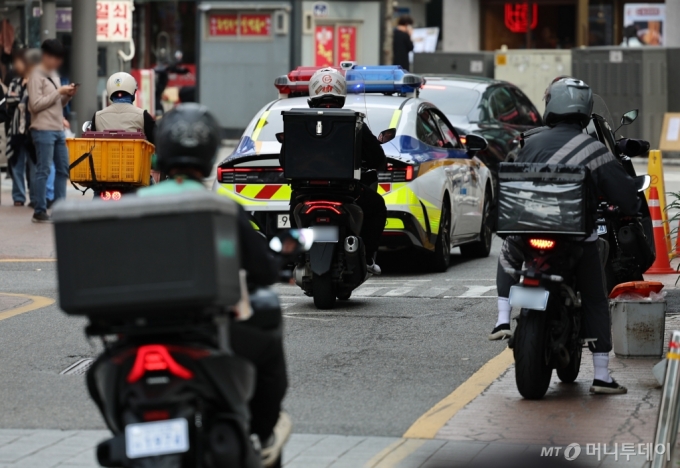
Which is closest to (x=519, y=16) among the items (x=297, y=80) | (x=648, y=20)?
(x=648, y=20)

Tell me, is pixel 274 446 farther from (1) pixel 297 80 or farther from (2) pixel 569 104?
(1) pixel 297 80

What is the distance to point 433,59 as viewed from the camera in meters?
28.1

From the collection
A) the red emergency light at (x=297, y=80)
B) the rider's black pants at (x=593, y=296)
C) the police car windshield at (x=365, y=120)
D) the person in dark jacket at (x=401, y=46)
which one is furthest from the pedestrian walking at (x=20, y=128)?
the rider's black pants at (x=593, y=296)

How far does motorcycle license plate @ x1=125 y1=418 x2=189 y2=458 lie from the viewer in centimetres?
425

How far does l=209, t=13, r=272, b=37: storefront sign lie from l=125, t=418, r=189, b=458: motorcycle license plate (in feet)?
89.2

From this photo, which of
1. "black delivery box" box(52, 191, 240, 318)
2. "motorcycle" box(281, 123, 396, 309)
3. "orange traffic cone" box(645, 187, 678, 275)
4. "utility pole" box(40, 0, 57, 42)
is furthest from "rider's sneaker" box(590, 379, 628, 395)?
"utility pole" box(40, 0, 57, 42)

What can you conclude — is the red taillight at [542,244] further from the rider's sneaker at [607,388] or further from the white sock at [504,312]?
the white sock at [504,312]

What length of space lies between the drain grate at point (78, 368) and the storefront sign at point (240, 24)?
900 inches

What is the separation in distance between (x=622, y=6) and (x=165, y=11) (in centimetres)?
1031

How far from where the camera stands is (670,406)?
540 centimetres

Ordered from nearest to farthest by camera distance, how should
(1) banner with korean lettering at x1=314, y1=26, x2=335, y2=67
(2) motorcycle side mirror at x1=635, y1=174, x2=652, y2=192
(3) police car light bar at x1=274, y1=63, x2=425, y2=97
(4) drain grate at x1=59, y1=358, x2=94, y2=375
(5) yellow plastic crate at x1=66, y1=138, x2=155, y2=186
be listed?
(2) motorcycle side mirror at x1=635, y1=174, x2=652, y2=192, (4) drain grate at x1=59, y1=358, x2=94, y2=375, (5) yellow plastic crate at x1=66, y1=138, x2=155, y2=186, (3) police car light bar at x1=274, y1=63, x2=425, y2=97, (1) banner with korean lettering at x1=314, y1=26, x2=335, y2=67

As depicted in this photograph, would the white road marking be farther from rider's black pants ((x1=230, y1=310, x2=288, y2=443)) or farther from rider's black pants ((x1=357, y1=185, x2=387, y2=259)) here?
rider's black pants ((x1=230, y1=310, x2=288, y2=443))

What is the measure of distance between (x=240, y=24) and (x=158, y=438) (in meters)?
27.4

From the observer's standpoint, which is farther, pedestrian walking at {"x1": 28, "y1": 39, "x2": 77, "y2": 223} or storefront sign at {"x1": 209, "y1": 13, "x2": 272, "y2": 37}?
storefront sign at {"x1": 209, "y1": 13, "x2": 272, "y2": 37}
